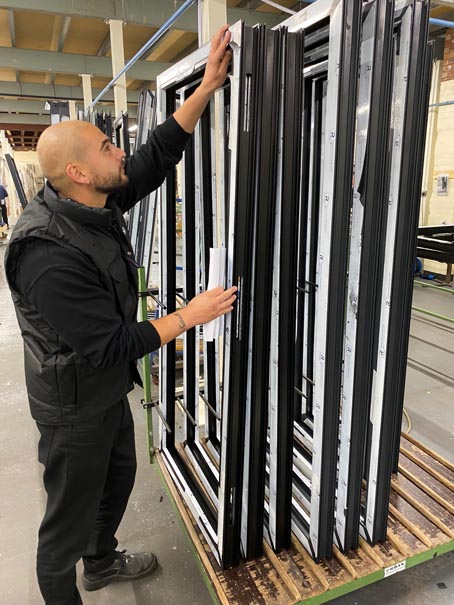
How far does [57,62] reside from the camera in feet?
25.9

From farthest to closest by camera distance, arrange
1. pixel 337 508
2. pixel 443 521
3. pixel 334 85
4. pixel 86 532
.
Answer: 1. pixel 443 521
2. pixel 337 508
3. pixel 86 532
4. pixel 334 85

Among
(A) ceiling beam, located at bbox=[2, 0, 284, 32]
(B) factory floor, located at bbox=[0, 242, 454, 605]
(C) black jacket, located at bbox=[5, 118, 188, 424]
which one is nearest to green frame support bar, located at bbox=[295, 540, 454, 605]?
(B) factory floor, located at bbox=[0, 242, 454, 605]

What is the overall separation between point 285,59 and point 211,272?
72 centimetres

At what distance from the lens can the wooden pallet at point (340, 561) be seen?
1676 millimetres

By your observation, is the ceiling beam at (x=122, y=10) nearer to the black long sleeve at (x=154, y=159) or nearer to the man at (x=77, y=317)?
the black long sleeve at (x=154, y=159)

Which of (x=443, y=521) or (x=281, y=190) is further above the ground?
(x=281, y=190)

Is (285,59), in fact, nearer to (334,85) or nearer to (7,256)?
(334,85)

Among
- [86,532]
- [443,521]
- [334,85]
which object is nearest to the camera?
[334,85]

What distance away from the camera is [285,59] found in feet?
4.73

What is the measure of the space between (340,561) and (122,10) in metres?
6.08

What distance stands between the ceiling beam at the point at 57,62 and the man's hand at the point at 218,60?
25.0ft

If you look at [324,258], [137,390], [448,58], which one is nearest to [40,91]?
[448,58]

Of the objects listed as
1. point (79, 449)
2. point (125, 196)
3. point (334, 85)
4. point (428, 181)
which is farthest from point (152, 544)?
point (428, 181)

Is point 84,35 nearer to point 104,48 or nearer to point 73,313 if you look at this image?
point 104,48
